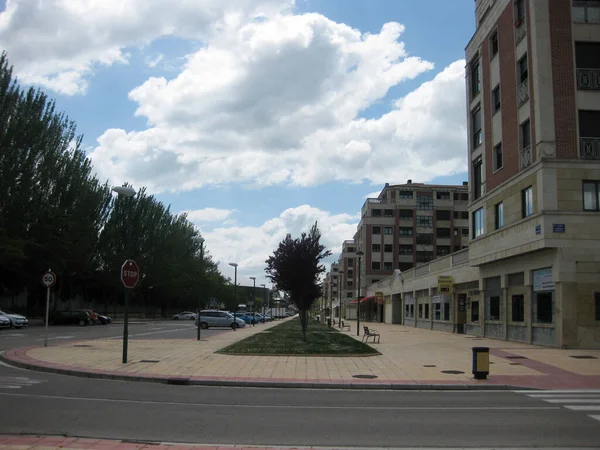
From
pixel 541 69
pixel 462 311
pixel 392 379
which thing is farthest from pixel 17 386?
pixel 462 311

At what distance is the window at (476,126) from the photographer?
120 feet

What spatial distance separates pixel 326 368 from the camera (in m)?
16.9

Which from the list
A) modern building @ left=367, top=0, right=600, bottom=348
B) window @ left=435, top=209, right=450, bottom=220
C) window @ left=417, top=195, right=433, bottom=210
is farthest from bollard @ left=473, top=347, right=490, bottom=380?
window @ left=435, top=209, right=450, bottom=220

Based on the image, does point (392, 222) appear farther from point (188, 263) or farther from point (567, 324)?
point (567, 324)

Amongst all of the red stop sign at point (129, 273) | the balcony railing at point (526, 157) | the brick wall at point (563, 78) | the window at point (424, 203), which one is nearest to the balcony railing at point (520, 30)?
the brick wall at point (563, 78)

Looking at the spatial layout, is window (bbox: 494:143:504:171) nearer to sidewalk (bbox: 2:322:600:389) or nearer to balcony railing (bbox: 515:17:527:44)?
balcony railing (bbox: 515:17:527:44)

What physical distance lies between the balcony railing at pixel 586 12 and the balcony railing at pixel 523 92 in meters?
3.52

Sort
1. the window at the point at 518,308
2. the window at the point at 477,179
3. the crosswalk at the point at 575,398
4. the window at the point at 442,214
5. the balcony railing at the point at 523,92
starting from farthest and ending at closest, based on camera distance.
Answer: the window at the point at 442,214
the window at the point at 477,179
the window at the point at 518,308
the balcony railing at the point at 523,92
the crosswalk at the point at 575,398

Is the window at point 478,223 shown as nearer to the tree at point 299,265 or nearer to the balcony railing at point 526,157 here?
the balcony railing at point 526,157

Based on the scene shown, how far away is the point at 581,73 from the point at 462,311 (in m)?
19.3

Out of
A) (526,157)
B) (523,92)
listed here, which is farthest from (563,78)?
(526,157)

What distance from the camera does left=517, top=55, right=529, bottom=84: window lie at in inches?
1114

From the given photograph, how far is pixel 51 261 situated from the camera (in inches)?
2032

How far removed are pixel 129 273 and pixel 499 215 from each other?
22054mm
